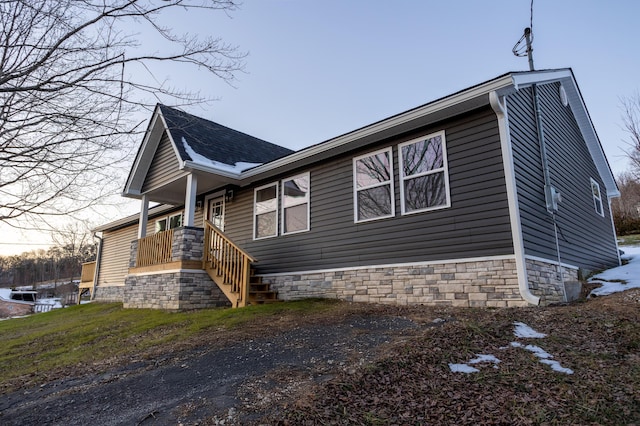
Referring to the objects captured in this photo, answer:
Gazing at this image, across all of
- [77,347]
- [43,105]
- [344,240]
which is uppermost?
[43,105]

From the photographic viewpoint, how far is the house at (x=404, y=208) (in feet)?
19.3

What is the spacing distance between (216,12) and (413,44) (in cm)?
946

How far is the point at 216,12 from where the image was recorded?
4.07 metres

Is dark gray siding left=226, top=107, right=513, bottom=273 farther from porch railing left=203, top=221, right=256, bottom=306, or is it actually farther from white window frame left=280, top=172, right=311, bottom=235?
porch railing left=203, top=221, right=256, bottom=306

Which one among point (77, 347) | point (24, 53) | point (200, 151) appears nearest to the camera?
point (24, 53)

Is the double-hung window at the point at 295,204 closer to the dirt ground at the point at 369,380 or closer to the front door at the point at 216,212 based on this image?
the front door at the point at 216,212

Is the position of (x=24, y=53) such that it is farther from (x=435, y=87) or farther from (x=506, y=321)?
(x=435, y=87)

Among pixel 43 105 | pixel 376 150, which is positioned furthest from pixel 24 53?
pixel 376 150

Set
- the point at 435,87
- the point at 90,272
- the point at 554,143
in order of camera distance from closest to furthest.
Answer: the point at 554,143, the point at 435,87, the point at 90,272

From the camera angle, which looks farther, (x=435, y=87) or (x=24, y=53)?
(x=435, y=87)

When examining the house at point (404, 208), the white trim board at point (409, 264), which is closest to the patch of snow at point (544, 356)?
the house at point (404, 208)

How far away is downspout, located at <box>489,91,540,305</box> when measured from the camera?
5395mm

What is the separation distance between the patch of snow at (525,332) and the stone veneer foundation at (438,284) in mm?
1301

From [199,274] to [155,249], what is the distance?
1830 mm
